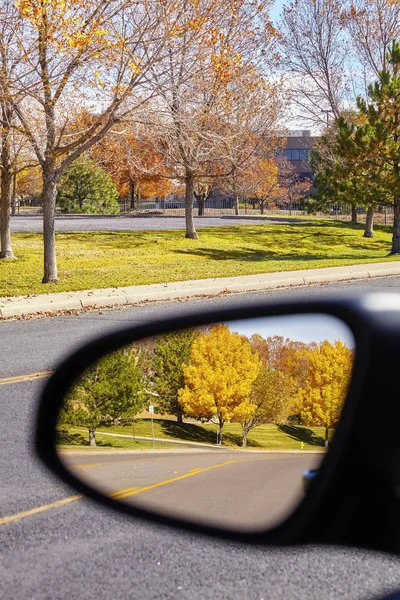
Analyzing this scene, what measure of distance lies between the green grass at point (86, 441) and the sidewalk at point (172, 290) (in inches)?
425

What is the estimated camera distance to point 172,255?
2355cm

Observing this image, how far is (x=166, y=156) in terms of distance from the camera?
968 inches

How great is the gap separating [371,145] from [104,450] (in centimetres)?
2295

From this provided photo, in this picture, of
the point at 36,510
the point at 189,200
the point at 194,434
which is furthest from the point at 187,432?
the point at 189,200

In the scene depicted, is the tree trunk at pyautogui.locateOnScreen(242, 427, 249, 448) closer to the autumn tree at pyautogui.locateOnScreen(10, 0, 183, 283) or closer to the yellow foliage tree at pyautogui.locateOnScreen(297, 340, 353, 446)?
the yellow foliage tree at pyautogui.locateOnScreen(297, 340, 353, 446)

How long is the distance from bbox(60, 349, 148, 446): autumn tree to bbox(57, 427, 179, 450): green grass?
2cm

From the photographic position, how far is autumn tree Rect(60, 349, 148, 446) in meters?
1.90

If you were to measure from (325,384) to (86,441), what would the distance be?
0.70 metres

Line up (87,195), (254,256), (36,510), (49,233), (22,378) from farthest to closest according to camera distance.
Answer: (87,195), (254,256), (49,233), (22,378), (36,510)

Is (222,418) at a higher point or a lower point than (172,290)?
higher

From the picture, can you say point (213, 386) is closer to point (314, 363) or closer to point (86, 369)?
point (314, 363)

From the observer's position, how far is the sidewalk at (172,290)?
13.1 meters

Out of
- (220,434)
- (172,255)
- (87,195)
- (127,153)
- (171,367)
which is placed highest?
(127,153)

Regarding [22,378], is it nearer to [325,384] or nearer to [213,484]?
[213,484]
